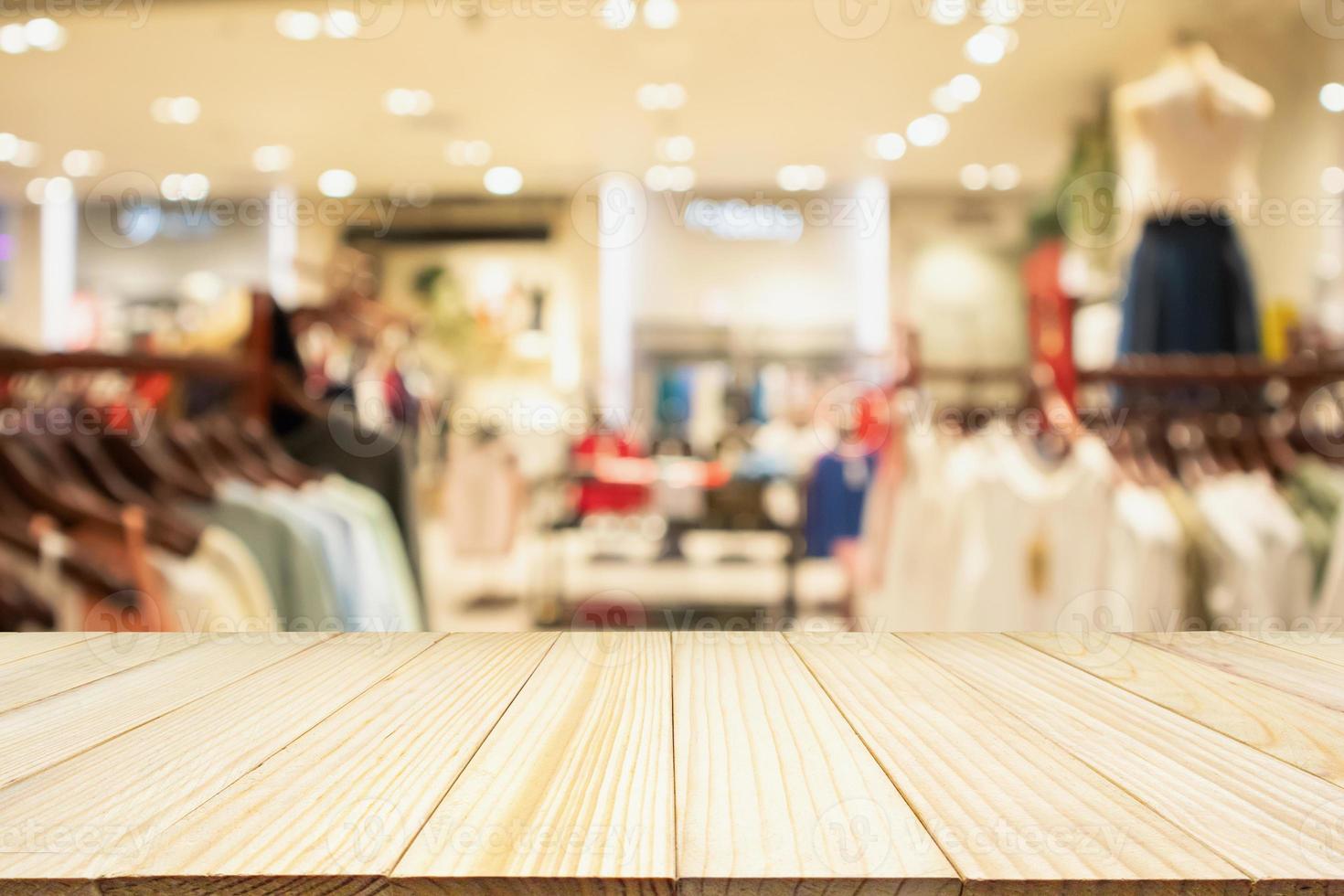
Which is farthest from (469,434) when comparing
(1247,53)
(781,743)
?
(1247,53)

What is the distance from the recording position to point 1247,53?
174 inches

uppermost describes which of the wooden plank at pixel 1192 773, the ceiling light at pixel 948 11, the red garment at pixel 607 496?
the ceiling light at pixel 948 11

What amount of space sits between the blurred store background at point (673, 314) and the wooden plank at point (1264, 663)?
717mm

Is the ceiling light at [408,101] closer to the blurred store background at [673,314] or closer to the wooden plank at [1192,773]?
the blurred store background at [673,314]

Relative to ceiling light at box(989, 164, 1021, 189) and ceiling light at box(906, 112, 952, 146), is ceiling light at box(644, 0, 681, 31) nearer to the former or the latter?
ceiling light at box(906, 112, 952, 146)

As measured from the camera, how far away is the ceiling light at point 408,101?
6.16 meters

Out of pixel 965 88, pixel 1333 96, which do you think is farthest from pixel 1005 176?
pixel 1333 96

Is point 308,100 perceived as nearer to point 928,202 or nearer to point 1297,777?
point 928,202

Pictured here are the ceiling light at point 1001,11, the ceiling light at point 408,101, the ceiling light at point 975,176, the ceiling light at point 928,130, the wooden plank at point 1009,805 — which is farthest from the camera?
the ceiling light at point 975,176

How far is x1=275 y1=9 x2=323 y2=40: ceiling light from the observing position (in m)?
4.89

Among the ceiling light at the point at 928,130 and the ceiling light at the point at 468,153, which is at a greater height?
the ceiling light at the point at 468,153

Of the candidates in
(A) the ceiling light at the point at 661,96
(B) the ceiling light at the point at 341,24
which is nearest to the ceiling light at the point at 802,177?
(A) the ceiling light at the point at 661,96

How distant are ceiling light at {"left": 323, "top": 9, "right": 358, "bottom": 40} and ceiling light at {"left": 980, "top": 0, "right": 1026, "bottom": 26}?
322 centimetres

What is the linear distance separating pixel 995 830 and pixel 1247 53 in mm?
5165
